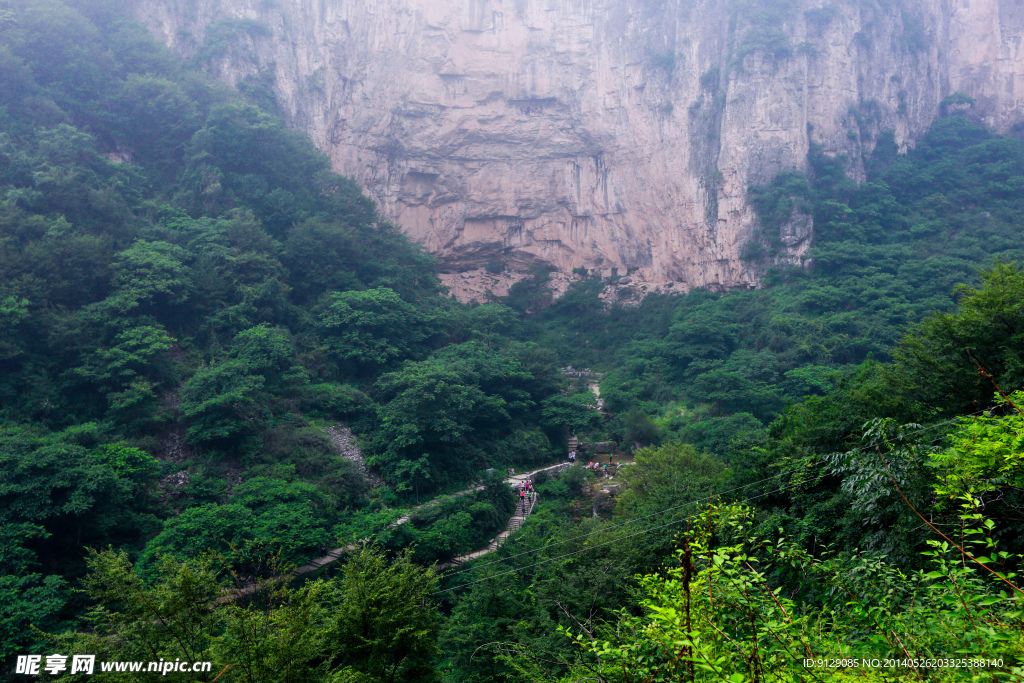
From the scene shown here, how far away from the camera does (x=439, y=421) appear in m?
16.6

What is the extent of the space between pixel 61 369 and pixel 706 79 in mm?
30550

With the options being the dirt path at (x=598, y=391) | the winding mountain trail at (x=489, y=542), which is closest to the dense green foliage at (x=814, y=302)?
the dirt path at (x=598, y=391)

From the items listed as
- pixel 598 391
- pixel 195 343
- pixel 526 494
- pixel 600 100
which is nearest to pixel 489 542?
pixel 526 494

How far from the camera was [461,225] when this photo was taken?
3225 cm

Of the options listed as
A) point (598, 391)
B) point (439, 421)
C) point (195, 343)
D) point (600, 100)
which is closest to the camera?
point (439, 421)

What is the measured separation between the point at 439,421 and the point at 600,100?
23.0 m

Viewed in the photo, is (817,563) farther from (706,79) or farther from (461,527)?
(706,79)

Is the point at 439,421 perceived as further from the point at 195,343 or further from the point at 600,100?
the point at 600,100

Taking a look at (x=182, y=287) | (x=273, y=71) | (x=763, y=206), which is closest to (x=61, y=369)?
(x=182, y=287)

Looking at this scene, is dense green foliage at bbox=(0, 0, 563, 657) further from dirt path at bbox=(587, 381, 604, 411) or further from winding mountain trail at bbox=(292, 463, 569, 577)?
dirt path at bbox=(587, 381, 604, 411)

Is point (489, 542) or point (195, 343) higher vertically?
point (195, 343)

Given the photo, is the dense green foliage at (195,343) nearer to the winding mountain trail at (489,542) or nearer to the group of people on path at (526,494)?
the winding mountain trail at (489,542)

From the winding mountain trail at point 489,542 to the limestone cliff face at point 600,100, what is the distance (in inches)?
646

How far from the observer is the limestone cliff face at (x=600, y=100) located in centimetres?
2891
